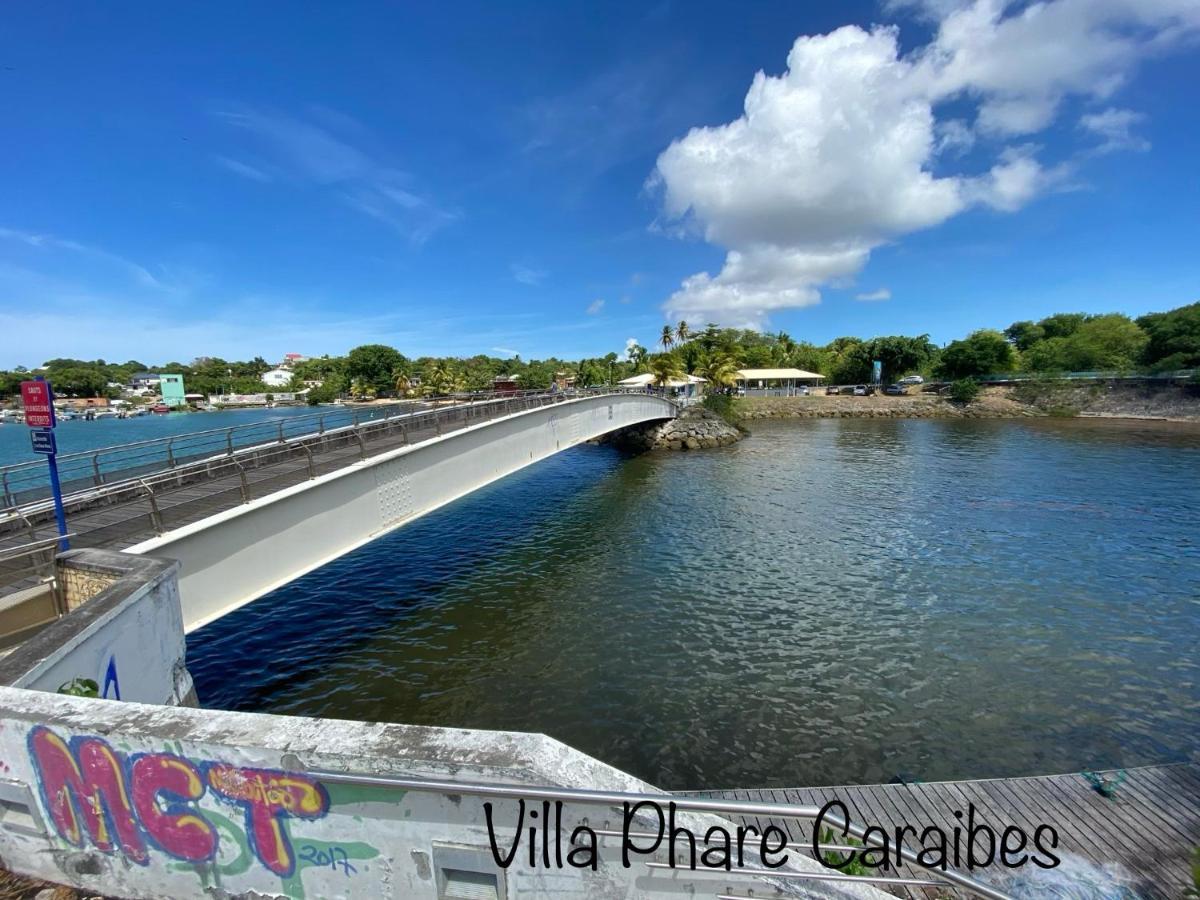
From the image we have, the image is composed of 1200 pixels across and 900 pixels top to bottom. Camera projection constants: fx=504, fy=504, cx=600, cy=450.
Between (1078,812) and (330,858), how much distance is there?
31.3 feet

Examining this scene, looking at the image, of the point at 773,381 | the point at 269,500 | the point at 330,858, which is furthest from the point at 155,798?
the point at 773,381

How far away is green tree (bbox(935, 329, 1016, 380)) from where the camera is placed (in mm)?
76938

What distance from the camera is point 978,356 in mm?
76938

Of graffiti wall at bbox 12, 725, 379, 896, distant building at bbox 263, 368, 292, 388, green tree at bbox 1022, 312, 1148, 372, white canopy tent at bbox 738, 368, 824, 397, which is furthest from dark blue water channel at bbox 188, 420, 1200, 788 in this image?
distant building at bbox 263, 368, 292, 388

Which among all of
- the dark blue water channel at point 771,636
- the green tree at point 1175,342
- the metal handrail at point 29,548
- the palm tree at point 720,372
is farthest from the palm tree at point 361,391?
the green tree at point 1175,342

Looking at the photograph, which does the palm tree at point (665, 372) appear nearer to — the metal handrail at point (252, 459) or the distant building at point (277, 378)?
the metal handrail at point (252, 459)

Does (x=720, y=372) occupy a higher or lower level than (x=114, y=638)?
higher

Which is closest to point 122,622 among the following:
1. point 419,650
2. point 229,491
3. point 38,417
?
point 38,417

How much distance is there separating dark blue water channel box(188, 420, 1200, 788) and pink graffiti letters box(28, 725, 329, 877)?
681 cm

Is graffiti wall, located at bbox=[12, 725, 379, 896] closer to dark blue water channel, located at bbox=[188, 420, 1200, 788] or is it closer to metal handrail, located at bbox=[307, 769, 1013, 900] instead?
metal handrail, located at bbox=[307, 769, 1013, 900]

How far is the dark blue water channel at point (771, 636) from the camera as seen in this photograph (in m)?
9.25

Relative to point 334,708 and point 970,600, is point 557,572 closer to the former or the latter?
point 334,708

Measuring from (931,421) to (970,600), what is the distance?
2329 inches

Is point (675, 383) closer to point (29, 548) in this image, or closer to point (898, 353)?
point (898, 353)
